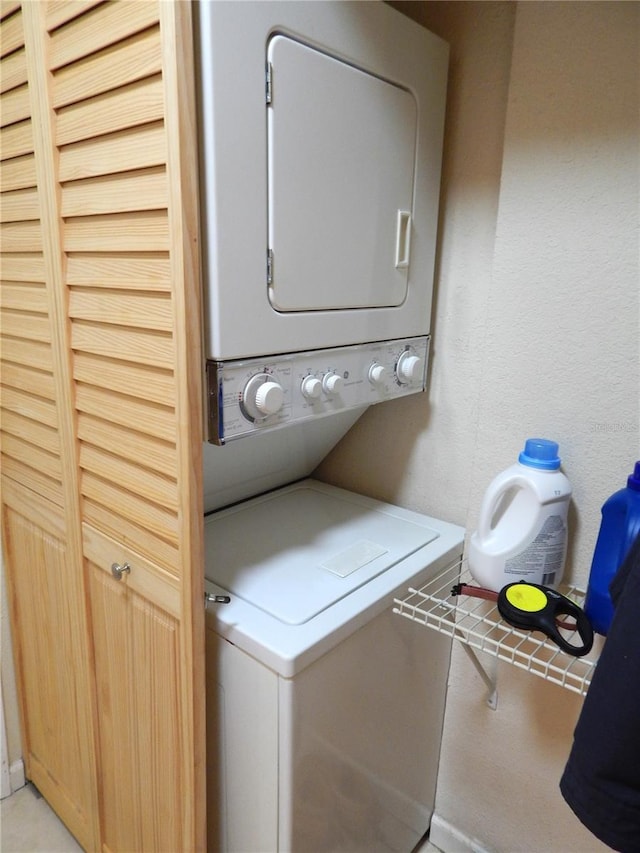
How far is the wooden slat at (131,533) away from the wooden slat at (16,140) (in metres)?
1.02

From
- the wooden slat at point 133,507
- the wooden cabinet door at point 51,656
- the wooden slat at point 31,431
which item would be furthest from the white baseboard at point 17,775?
the wooden slat at point 133,507

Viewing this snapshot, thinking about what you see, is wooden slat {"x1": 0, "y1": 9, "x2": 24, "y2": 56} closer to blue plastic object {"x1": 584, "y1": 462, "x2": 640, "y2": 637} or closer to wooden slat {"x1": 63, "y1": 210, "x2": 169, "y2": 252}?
wooden slat {"x1": 63, "y1": 210, "x2": 169, "y2": 252}

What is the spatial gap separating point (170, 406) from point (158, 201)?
0.46m

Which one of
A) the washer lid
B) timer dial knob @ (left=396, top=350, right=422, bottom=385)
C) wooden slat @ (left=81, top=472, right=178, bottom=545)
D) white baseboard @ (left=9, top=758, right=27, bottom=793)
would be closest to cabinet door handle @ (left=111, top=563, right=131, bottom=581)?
wooden slat @ (left=81, top=472, right=178, bottom=545)

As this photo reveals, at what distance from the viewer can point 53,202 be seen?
4.88 ft

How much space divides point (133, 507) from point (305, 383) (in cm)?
58

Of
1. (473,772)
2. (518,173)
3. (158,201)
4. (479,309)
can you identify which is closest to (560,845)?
(473,772)

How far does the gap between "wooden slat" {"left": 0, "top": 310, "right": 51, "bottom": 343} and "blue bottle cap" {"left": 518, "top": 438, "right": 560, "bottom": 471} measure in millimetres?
1453

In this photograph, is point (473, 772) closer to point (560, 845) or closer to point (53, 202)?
point (560, 845)

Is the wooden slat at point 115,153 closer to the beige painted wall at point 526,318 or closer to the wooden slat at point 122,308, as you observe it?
the wooden slat at point 122,308

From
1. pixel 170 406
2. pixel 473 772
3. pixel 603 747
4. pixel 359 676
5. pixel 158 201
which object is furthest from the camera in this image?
pixel 473 772

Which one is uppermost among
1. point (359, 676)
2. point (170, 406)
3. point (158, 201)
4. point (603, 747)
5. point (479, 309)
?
point (158, 201)

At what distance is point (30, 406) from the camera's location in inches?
71.4

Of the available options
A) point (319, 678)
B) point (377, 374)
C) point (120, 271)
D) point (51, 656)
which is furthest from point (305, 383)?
point (51, 656)
